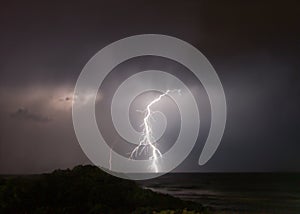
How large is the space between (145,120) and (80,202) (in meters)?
9.26

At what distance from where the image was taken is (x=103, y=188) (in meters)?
17.8

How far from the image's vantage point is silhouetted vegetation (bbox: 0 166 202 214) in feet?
49.5


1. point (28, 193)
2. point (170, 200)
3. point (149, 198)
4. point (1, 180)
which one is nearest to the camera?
point (28, 193)

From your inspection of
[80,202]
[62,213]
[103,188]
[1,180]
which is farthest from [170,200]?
[1,180]

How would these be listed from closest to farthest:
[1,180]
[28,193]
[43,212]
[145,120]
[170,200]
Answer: [43,212]
[28,193]
[1,180]
[170,200]
[145,120]

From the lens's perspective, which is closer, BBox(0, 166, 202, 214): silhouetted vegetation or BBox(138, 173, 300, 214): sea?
BBox(0, 166, 202, 214): silhouetted vegetation

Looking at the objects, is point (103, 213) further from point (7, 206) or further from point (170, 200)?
point (170, 200)

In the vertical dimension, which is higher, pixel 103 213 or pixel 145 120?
pixel 145 120

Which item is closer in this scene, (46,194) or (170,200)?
(46,194)

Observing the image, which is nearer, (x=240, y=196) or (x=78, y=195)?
(x=78, y=195)

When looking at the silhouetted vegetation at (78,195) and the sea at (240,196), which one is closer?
the silhouetted vegetation at (78,195)

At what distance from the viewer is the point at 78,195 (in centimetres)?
1691

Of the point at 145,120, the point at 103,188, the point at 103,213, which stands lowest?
the point at 103,213

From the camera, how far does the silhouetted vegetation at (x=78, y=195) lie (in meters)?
15.1
